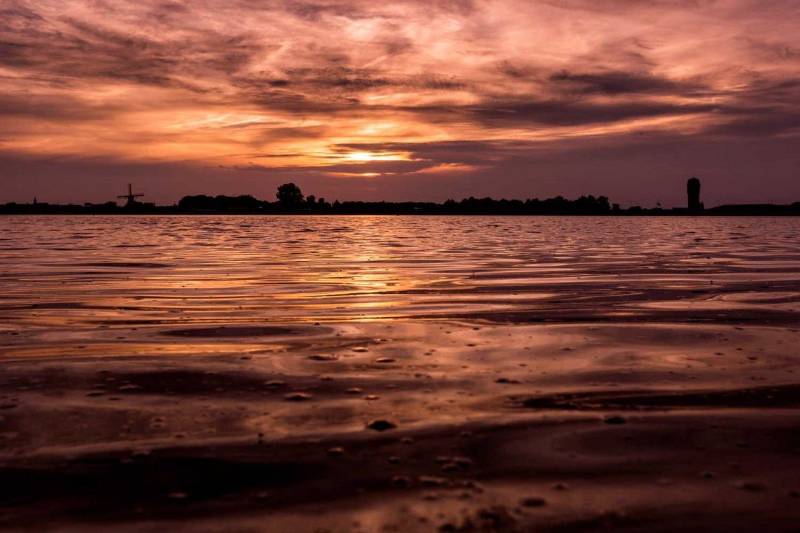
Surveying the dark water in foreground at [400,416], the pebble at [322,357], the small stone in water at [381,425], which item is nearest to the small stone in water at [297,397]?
the dark water in foreground at [400,416]

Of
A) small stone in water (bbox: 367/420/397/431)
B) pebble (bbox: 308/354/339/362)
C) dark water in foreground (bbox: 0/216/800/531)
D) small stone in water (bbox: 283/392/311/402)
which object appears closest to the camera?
dark water in foreground (bbox: 0/216/800/531)

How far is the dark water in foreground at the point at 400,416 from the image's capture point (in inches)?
134

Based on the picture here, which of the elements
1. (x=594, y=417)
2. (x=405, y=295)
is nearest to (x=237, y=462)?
(x=594, y=417)

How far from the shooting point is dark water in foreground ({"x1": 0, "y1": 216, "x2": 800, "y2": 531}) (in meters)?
3.40

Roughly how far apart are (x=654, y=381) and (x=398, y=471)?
117 inches

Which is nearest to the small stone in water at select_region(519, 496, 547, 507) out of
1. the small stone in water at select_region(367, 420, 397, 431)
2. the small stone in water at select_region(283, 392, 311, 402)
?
the small stone in water at select_region(367, 420, 397, 431)

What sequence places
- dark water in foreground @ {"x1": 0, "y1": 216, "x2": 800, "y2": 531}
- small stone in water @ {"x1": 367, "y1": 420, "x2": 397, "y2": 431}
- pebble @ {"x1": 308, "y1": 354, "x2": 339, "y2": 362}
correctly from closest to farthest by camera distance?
dark water in foreground @ {"x1": 0, "y1": 216, "x2": 800, "y2": 531}
small stone in water @ {"x1": 367, "y1": 420, "x2": 397, "y2": 431}
pebble @ {"x1": 308, "y1": 354, "x2": 339, "y2": 362}

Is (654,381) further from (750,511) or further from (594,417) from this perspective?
(750,511)

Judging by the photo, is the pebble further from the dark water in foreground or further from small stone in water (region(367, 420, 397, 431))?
small stone in water (region(367, 420, 397, 431))

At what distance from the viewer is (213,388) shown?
565cm

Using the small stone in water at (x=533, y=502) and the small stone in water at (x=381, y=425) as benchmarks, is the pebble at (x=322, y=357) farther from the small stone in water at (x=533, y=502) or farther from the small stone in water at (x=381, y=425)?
the small stone in water at (x=533, y=502)

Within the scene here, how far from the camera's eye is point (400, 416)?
4.86 metres

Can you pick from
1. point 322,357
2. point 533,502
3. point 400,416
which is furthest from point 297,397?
point 533,502

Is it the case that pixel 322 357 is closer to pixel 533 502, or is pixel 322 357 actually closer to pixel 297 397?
pixel 297 397
